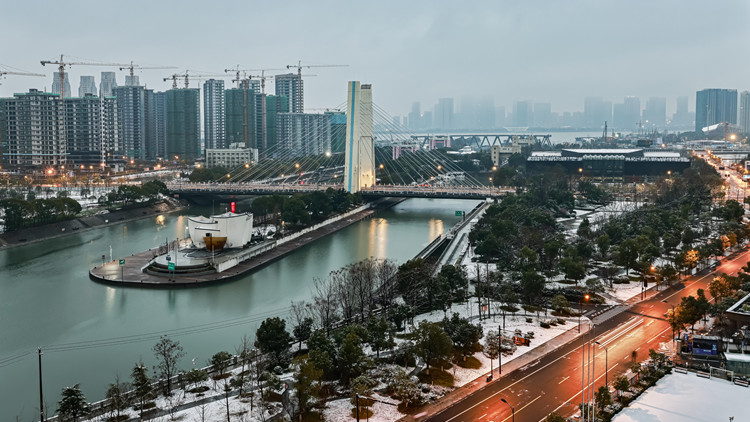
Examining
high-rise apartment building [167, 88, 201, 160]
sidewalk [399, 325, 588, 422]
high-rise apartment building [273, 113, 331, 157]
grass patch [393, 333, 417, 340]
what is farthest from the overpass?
high-rise apartment building [273, 113, 331, 157]

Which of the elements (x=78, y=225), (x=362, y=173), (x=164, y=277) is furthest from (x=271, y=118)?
(x=164, y=277)

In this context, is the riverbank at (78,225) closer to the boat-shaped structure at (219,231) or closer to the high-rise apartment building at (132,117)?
the boat-shaped structure at (219,231)

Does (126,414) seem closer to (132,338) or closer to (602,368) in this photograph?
(132,338)

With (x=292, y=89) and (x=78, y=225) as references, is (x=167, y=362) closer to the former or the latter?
(x=78, y=225)

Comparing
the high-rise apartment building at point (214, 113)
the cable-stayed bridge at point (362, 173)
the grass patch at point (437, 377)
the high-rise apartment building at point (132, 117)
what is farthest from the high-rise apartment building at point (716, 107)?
the grass patch at point (437, 377)

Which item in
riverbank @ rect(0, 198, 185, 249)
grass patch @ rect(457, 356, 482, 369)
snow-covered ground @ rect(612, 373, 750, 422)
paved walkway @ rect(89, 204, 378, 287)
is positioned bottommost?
grass patch @ rect(457, 356, 482, 369)

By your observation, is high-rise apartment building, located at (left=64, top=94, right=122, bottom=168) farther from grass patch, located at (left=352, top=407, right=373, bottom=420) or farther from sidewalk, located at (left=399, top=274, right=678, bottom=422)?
Result: grass patch, located at (left=352, top=407, right=373, bottom=420)
